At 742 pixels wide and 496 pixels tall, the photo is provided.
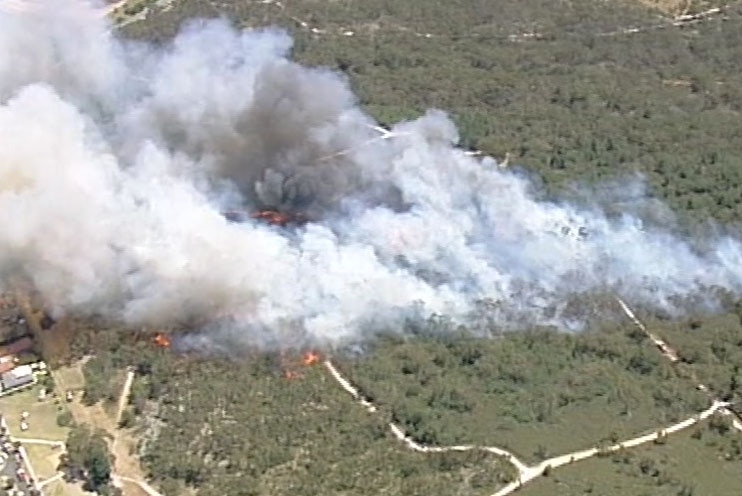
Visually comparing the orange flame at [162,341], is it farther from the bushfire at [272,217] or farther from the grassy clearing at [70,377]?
the bushfire at [272,217]

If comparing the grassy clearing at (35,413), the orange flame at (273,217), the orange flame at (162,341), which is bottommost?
the grassy clearing at (35,413)

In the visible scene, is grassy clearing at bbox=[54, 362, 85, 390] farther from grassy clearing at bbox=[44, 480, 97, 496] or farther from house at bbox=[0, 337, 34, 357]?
grassy clearing at bbox=[44, 480, 97, 496]

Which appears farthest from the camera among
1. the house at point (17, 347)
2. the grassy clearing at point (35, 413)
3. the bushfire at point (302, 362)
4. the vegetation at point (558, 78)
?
the vegetation at point (558, 78)

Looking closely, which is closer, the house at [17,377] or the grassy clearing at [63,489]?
the grassy clearing at [63,489]

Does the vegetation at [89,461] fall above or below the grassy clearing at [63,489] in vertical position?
above

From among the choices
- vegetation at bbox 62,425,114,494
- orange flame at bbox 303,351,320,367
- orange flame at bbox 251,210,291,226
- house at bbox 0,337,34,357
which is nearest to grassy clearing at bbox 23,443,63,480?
vegetation at bbox 62,425,114,494

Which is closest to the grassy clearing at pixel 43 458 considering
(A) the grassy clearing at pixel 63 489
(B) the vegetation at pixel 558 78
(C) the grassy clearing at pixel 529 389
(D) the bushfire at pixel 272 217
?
(A) the grassy clearing at pixel 63 489
